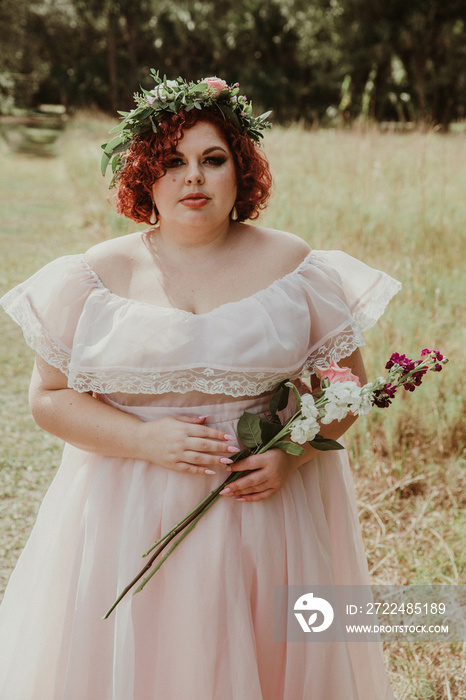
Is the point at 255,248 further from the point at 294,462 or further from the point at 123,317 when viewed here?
the point at 294,462

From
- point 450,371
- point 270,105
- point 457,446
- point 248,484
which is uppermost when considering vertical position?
point 270,105

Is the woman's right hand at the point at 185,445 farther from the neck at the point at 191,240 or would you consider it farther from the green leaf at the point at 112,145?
the green leaf at the point at 112,145

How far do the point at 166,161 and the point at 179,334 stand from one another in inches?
17.3

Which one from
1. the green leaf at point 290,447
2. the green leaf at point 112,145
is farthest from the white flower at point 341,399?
the green leaf at point 112,145

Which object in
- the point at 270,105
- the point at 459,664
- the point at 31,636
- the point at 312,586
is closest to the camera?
the point at 312,586

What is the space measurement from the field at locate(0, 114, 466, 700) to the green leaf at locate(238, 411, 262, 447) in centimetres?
124

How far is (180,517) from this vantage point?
1.63 meters

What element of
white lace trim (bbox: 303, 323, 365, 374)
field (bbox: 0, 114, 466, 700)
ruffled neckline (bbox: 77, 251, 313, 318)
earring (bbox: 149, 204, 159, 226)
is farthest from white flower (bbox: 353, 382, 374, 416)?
field (bbox: 0, 114, 466, 700)

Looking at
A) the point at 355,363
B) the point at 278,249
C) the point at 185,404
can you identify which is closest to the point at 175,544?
the point at 185,404

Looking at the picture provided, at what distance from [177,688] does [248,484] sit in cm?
54

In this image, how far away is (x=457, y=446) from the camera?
132 inches

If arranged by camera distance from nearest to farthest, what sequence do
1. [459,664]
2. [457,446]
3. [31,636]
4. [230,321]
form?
[230,321] < [31,636] < [459,664] < [457,446]

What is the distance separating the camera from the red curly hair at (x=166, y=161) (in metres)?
1.62

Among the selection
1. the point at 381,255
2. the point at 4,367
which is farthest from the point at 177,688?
the point at 381,255
